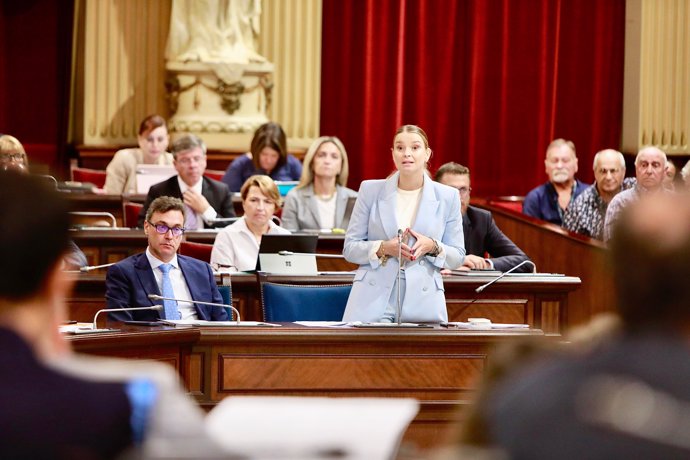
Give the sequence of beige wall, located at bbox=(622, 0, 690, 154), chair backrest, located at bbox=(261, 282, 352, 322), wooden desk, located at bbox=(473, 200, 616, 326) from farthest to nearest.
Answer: beige wall, located at bbox=(622, 0, 690, 154) → wooden desk, located at bbox=(473, 200, 616, 326) → chair backrest, located at bbox=(261, 282, 352, 322)

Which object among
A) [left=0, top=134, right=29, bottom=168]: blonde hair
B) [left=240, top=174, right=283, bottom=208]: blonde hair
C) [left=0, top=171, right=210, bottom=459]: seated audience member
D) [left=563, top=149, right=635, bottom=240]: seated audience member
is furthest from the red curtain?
[left=0, top=171, right=210, bottom=459]: seated audience member

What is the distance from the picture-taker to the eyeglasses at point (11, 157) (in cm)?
637

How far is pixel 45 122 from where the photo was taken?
11.6 metres

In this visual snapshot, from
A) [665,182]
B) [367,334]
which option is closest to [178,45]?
[665,182]

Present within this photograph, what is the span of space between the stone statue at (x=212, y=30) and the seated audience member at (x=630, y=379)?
30.0 feet

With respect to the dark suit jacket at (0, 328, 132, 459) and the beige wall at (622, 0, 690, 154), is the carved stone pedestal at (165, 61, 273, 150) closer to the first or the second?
the beige wall at (622, 0, 690, 154)

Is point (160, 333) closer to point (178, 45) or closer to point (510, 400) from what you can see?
point (510, 400)

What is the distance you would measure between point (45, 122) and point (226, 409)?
402 inches

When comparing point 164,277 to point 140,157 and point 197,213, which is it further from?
point 140,157

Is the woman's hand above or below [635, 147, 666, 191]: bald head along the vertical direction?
below

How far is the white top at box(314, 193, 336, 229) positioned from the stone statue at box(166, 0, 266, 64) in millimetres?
2887

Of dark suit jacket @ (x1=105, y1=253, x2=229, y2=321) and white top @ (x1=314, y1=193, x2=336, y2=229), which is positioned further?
white top @ (x1=314, y1=193, x2=336, y2=229)

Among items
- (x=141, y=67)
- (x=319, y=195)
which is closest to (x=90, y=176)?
(x=141, y=67)

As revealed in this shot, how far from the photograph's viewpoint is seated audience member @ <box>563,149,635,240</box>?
8023mm
